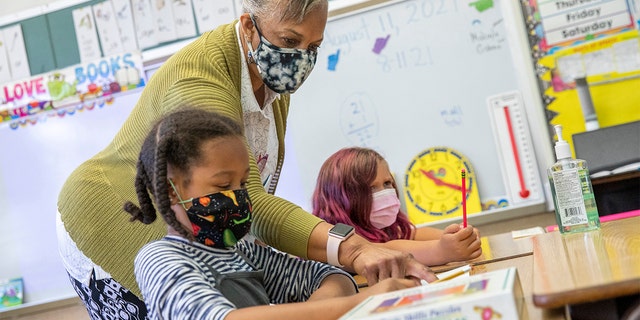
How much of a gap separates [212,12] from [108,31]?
496 mm

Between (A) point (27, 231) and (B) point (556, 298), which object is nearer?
(B) point (556, 298)

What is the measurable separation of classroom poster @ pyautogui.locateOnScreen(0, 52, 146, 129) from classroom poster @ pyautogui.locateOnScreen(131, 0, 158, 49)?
0.23ft

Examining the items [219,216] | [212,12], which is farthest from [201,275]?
[212,12]

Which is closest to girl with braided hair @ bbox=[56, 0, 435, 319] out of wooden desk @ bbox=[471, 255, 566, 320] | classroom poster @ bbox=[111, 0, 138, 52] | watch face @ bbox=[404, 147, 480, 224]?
wooden desk @ bbox=[471, 255, 566, 320]

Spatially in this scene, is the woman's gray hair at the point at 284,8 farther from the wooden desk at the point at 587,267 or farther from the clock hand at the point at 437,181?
the clock hand at the point at 437,181

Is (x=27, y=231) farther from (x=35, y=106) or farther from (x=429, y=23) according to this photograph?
(x=429, y=23)

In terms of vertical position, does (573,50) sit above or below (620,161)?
above

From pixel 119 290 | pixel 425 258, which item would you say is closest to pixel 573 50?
pixel 425 258

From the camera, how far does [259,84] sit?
1.62 m

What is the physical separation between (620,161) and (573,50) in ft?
Result: 1.91

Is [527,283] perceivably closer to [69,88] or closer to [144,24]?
[144,24]

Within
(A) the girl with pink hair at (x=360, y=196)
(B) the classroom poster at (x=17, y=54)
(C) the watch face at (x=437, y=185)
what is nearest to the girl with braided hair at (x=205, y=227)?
(A) the girl with pink hair at (x=360, y=196)

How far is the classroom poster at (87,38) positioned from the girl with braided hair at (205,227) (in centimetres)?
245

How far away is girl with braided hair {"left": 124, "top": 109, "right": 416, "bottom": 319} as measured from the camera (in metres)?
0.95
